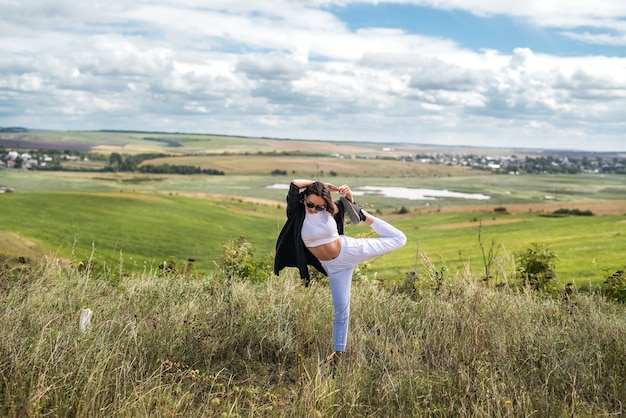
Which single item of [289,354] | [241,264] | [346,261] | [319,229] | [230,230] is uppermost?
[319,229]

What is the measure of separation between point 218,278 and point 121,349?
3821mm

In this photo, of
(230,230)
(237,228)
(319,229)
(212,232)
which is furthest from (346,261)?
(237,228)

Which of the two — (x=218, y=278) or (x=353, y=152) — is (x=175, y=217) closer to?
(x=218, y=278)

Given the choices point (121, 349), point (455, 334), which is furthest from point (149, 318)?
point (455, 334)

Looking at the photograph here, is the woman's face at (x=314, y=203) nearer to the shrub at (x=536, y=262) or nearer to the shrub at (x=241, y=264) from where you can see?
the shrub at (x=241, y=264)

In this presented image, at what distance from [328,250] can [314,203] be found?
0.52 meters

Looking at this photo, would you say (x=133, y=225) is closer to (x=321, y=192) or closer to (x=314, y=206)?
(x=314, y=206)

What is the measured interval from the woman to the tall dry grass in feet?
2.14

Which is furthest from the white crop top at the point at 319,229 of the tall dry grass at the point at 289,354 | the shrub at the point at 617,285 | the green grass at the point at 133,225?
the green grass at the point at 133,225

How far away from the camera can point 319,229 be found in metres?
5.88

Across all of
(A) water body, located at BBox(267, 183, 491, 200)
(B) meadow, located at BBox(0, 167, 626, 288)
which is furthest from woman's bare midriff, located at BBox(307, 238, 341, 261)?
(A) water body, located at BBox(267, 183, 491, 200)

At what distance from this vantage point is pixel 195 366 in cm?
616

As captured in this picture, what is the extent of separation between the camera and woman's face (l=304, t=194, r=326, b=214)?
19.1 ft

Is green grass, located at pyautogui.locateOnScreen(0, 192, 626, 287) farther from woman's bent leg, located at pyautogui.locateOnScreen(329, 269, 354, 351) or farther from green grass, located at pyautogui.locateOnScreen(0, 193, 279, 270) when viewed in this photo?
woman's bent leg, located at pyautogui.locateOnScreen(329, 269, 354, 351)
